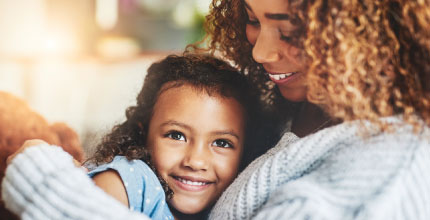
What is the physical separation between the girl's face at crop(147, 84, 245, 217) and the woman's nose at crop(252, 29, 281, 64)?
16cm

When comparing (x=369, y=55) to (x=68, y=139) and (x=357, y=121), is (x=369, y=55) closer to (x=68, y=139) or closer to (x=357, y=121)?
(x=357, y=121)

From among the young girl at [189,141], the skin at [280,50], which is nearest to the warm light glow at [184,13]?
the young girl at [189,141]

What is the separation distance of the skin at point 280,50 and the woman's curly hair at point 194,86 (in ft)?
0.38

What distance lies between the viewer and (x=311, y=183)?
621 mm

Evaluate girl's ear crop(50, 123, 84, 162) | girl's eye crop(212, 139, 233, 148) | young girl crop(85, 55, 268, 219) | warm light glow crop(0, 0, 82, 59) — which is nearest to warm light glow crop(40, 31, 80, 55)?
warm light glow crop(0, 0, 82, 59)

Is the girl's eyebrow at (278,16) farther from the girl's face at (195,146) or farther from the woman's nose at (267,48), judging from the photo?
the girl's face at (195,146)

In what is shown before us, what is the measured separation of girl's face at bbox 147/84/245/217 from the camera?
844mm

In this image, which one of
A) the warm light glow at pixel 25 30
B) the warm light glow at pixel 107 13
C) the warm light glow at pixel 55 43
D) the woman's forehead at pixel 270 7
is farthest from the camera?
the warm light glow at pixel 107 13

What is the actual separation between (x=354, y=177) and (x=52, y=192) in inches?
16.2

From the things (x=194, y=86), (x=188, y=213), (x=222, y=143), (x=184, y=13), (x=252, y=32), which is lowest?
(x=184, y=13)

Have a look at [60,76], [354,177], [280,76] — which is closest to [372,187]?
[354,177]

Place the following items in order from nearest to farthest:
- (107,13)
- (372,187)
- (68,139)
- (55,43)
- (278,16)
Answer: (372,187) < (278,16) < (68,139) < (55,43) < (107,13)

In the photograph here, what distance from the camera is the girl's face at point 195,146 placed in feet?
2.77

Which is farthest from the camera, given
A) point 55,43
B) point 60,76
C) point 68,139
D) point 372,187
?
point 55,43
